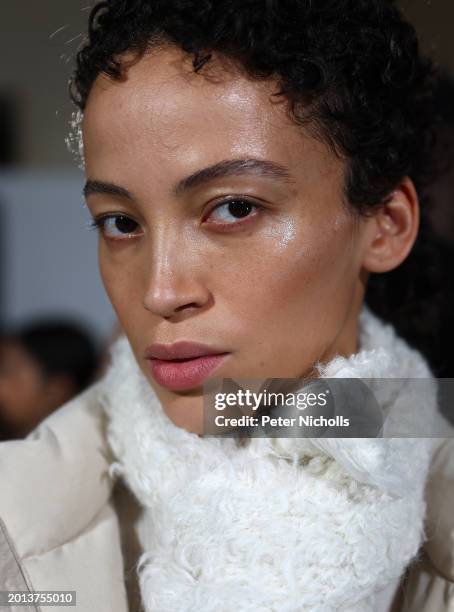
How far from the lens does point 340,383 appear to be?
30.0 inches

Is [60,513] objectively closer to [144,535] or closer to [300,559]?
[144,535]

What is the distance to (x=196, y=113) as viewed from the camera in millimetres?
725

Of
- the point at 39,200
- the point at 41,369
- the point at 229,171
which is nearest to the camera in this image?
the point at 229,171

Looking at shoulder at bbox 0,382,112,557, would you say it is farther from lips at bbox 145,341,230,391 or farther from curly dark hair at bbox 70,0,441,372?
curly dark hair at bbox 70,0,441,372

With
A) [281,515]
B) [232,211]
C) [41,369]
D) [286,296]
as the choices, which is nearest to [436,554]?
[281,515]

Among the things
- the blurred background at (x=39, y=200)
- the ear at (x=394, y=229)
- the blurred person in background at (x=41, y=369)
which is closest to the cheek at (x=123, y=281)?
the ear at (x=394, y=229)

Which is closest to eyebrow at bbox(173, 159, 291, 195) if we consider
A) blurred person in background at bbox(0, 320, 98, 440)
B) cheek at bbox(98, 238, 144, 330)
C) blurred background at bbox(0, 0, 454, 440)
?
cheek at bbox(98, 238, 144, 330)

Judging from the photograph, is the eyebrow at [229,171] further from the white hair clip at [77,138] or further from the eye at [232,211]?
the white hair clip at [77,138]

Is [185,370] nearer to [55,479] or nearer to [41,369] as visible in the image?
[55,479]

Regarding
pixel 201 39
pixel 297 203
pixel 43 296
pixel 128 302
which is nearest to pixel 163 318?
pixel 128 302

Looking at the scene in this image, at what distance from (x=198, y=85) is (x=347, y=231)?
222mm

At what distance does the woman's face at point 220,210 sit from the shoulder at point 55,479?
137 millimetres

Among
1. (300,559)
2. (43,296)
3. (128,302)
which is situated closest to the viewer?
(300,559)

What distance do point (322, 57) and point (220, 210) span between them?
0.19m
